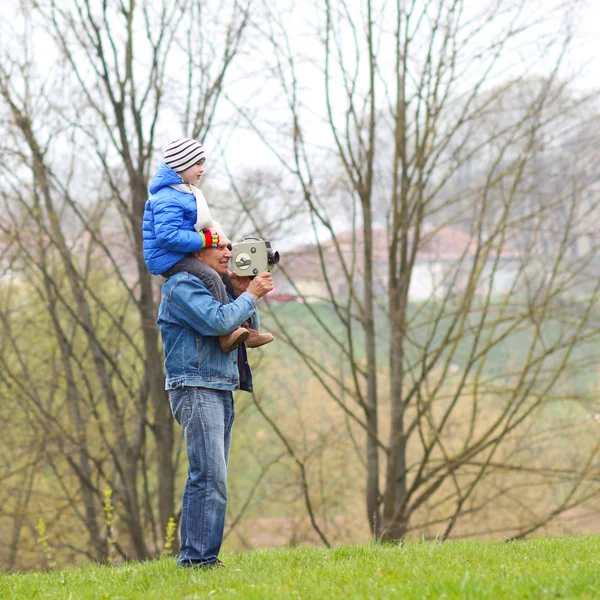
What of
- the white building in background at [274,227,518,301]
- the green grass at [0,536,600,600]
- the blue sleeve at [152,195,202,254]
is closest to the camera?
the green grass at [0,536,600,600]

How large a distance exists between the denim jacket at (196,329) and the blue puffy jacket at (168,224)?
12cm

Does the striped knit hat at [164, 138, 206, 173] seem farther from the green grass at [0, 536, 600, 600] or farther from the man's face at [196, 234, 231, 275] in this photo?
the green grass at [0, 536, 600, 600]

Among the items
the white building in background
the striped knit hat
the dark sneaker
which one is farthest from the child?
the white building in background

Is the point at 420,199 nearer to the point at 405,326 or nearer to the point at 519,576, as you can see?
the point at 405,326

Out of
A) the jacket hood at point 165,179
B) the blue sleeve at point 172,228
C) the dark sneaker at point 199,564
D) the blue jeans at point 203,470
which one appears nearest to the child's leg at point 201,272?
the blue sleeve at point 172,228

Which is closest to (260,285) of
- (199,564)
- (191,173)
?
(191,173)

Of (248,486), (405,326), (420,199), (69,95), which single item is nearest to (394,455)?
(405,326)

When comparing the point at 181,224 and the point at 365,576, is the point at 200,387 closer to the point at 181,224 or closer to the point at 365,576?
the point at 181,224

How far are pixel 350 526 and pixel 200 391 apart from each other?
17.0 meters

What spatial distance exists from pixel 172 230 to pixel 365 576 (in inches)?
72.7

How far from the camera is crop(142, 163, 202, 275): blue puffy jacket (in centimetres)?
409

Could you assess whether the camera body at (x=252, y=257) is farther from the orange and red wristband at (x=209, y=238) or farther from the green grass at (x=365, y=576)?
the green grass at (x=365, y=576)

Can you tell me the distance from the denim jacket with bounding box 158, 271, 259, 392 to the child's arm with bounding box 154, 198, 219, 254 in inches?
6.0

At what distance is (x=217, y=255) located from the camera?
4.36 m
